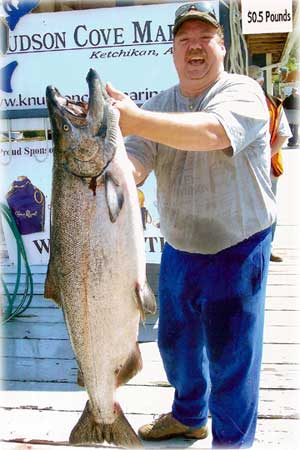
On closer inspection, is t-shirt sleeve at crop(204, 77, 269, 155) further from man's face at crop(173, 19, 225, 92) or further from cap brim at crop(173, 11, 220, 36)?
cap brim at crop(173, 11, 220, 36)

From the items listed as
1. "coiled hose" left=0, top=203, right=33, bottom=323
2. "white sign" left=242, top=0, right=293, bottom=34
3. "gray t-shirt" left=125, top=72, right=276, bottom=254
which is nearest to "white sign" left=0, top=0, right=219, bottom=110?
"white sign" left=242, top=0, right=293, bottom=34

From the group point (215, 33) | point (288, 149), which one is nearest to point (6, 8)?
point (215, 33)

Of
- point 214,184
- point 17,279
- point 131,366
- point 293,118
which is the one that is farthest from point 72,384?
point 293,118

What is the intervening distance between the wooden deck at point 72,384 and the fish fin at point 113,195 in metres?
0.92

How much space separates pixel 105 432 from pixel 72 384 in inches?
56.0

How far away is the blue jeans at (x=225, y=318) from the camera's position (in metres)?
2.54

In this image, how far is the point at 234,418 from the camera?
8.68 ft

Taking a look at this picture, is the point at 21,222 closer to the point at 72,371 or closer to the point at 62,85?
the point at 62,85

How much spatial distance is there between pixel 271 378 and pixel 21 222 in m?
2.16

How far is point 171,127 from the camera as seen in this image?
2.06m

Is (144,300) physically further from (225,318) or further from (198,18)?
(198,18)

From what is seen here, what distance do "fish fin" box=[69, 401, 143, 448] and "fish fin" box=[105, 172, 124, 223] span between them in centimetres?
71

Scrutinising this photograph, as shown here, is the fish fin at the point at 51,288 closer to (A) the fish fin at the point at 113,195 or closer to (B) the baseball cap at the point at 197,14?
(A) the fish fin at the point at 113,195

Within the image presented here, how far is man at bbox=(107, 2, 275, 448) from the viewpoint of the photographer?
2.47 metres
